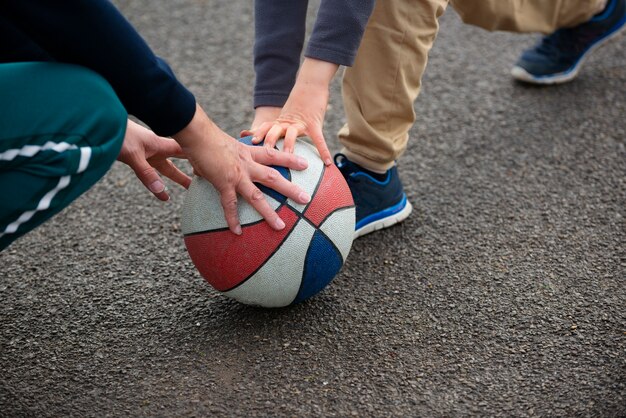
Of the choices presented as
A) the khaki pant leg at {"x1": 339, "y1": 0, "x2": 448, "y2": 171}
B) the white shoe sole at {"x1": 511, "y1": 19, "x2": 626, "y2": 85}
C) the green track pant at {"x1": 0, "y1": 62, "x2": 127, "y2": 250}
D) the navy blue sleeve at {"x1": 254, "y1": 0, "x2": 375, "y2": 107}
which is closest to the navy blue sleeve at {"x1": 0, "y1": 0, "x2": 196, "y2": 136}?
the green track pant at {"x1": 0, "y1": 62, "x2": 127, "y2": 250}

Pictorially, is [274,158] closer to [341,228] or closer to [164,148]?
[341,228]

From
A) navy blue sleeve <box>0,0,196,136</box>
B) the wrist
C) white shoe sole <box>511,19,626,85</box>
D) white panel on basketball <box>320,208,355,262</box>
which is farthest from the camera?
white shoe sole <box>511,19,626,85</box>

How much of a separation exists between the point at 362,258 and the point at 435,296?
0.92 feet

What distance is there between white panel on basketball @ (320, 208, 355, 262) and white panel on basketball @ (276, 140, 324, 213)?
86 mm

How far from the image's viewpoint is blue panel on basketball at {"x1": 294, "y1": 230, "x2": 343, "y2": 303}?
1922 mm

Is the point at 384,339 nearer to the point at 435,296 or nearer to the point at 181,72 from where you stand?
the point at 435,296

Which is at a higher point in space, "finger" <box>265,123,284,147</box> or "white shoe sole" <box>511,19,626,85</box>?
"finger" <box>265,123,284,147</box>

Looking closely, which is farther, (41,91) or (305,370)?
(305,370)

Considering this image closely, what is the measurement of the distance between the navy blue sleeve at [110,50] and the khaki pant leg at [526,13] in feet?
4.16

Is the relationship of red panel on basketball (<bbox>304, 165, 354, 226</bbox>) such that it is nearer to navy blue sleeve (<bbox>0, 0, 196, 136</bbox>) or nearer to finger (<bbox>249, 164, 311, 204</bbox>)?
finger (<bbox>249, 164, 311, 204</bbox>)

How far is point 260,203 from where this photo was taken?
1.83 metres

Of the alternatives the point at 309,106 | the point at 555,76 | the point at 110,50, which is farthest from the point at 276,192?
the point at 555,76

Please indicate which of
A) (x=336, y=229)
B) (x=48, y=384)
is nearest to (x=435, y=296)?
(x=336, y=229)

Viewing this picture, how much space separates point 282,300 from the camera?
1963 millimetres
